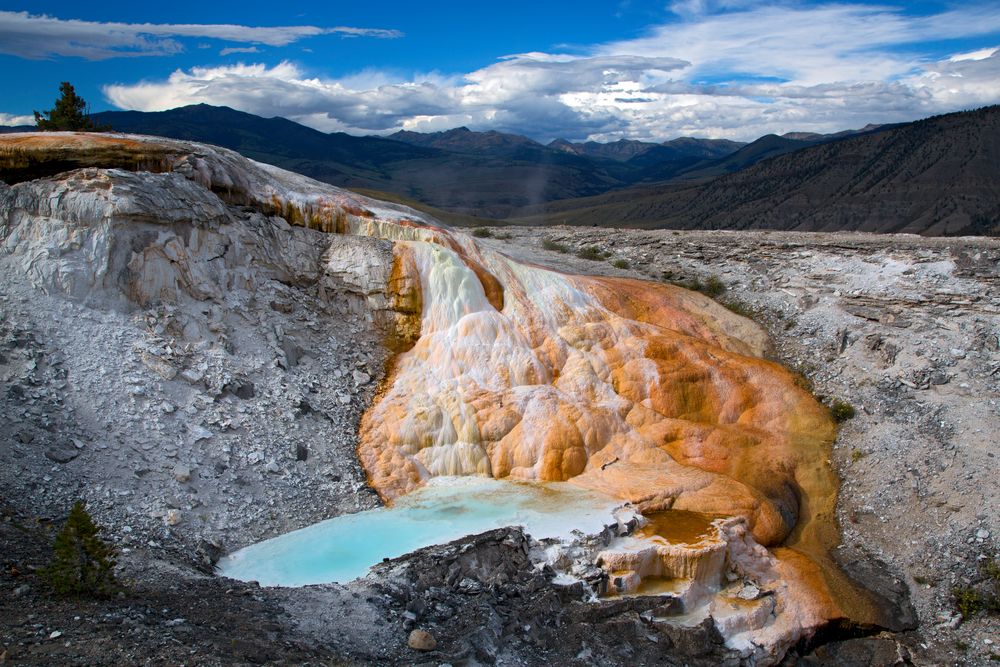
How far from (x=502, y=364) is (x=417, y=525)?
419 centimetres

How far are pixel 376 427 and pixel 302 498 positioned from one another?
7.13 feet

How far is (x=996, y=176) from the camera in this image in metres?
57.8

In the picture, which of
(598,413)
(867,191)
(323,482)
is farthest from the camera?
(867,191)

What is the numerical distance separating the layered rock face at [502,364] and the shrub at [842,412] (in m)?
0.34

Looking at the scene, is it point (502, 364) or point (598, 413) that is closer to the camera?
point (598, 413)

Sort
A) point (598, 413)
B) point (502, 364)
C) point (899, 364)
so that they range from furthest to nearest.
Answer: point (899, 364) < point (502, 364) < point (598, 413)

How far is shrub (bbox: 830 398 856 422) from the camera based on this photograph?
1622 centimetres

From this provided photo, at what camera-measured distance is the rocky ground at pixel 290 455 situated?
9031mm

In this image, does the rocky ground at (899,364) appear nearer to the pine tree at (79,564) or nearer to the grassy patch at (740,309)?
the grassy patch at (740,309)

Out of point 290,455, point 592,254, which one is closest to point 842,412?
point 592,254

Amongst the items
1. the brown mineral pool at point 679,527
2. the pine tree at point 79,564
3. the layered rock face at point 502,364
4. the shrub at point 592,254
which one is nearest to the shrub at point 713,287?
the layered rock face at point 502,364

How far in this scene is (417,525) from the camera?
12219 mm

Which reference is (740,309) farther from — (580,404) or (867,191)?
(867,191)

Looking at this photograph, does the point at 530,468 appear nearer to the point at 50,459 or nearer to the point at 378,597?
the point at 378,597
